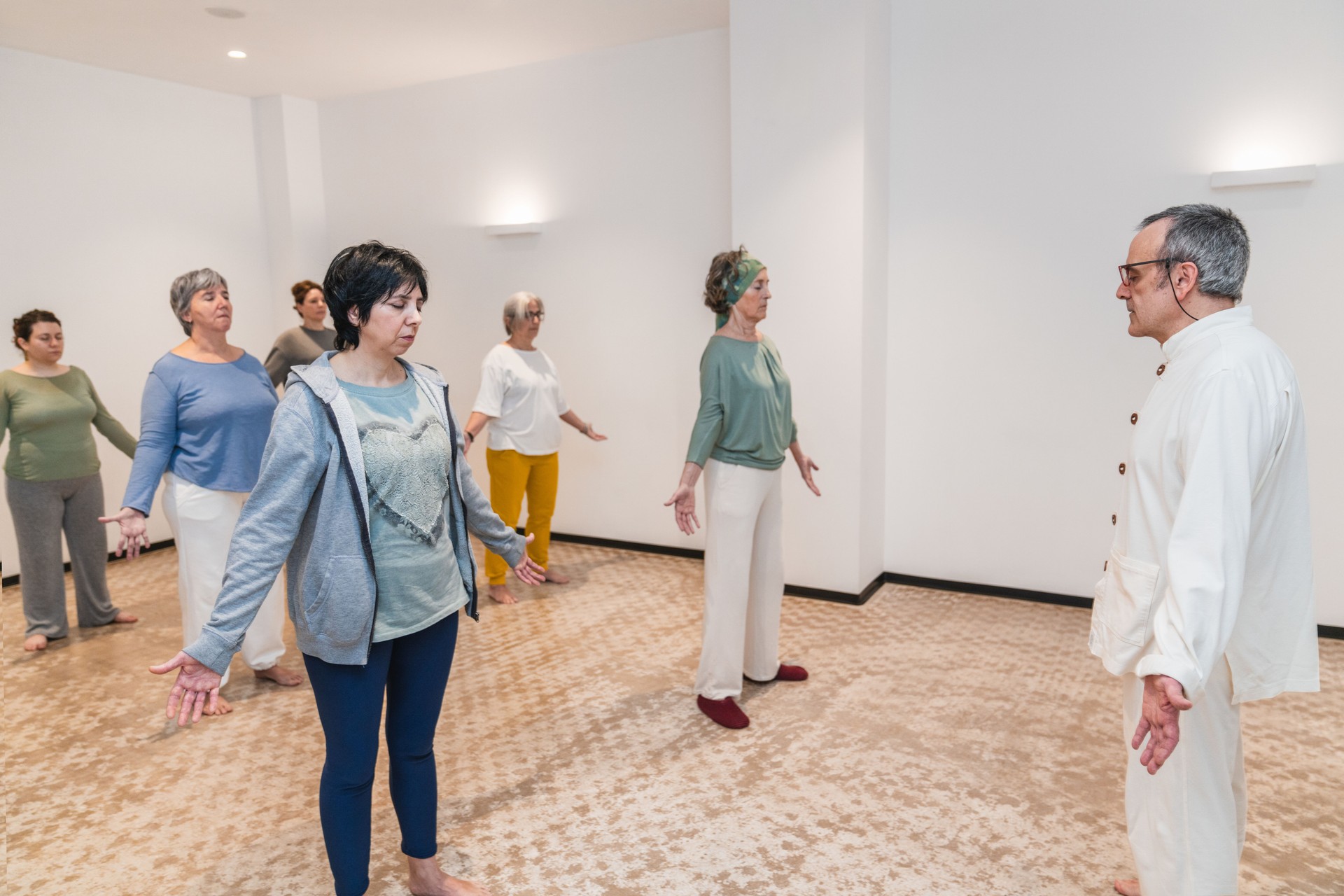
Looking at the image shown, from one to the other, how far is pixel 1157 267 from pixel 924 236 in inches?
113

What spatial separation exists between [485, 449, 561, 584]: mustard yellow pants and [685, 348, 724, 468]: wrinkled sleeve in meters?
1.89

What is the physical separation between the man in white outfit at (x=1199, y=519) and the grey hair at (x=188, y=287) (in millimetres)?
3139

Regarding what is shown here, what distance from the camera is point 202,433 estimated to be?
3.35 meters

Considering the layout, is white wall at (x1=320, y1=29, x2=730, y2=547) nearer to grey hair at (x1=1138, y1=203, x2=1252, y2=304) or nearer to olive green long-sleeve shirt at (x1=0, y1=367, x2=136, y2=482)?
olive green long-sleeve shirt at (x1=0, y1=367, x2=136, y2=482)

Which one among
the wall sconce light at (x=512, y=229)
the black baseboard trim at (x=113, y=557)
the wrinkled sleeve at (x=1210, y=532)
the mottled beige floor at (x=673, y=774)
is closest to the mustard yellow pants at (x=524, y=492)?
the mottled beige floor at (x=673, y=774)

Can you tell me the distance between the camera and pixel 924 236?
4.64m

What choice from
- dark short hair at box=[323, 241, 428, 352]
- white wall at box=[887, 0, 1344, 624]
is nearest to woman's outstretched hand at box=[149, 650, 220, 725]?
dark short hair at box=[323, 241, 428, 352]

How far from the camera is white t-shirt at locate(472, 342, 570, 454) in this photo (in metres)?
4.75

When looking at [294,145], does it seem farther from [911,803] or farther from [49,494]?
[911,803]

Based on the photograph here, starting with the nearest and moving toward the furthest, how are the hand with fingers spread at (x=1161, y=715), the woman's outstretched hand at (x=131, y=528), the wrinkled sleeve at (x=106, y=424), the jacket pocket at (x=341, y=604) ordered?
the hand with fingers spread at (x=1161, y=715) → the jacket pocket at (x=341, y=604) → the woman's outstretched hand at (x=131, y=528) → the wrinkled sleeve at (x=106, y=424)

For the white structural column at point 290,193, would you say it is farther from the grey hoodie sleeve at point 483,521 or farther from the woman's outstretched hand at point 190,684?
the woman's outstretched hand at point 190,684

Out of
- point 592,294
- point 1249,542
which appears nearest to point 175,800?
point 1249,542

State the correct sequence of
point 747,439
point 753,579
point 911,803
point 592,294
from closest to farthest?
point 911,803
point 747,439
point 753,579
point 592,294

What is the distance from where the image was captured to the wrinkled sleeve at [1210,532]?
5.30ft
